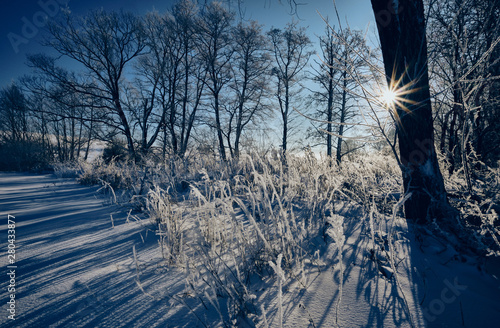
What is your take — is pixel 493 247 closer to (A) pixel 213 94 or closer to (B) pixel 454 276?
(B) pixel 454 276

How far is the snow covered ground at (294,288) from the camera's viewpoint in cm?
78

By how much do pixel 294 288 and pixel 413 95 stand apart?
1702 mm

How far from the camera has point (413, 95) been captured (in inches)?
59.5

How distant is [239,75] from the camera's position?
11.8 m

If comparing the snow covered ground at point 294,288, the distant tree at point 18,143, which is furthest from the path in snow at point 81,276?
the distant tree at point 18,143

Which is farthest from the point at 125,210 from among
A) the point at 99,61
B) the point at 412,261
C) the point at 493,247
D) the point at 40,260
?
the point at 99,61

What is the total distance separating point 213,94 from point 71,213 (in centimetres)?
956

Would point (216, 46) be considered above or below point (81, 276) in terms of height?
above

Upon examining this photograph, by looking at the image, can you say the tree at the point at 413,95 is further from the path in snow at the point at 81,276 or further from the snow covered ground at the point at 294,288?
the path in snow at the point at 81,276

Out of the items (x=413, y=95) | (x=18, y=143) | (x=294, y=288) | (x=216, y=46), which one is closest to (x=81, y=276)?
(x=294, y=288)

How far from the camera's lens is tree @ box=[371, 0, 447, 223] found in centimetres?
145

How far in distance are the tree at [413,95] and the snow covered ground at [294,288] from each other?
0.35m

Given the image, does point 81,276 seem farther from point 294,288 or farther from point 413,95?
point 413,95

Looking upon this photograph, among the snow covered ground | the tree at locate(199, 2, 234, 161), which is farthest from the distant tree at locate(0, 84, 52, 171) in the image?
the snow covered ground
